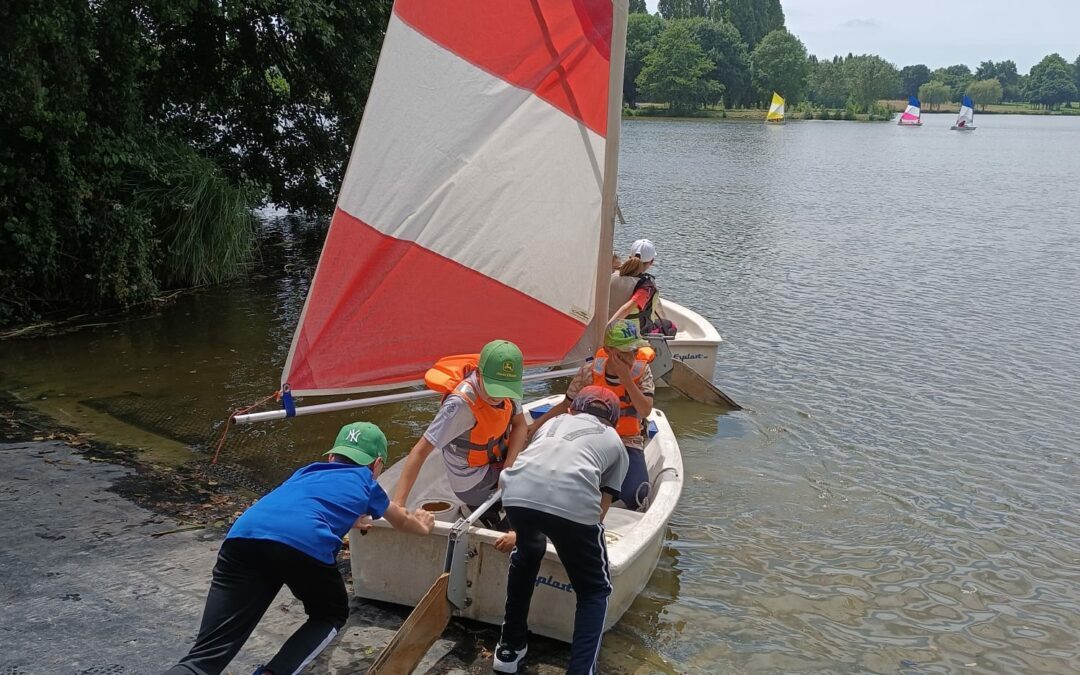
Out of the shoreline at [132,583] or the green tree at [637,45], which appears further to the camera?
the green tree at [637,45]

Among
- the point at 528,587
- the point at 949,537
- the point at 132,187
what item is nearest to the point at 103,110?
the point at 132,187

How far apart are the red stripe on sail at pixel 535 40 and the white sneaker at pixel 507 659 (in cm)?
357

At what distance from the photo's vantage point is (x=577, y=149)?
6281 millimetres

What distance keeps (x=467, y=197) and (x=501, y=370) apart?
1.60 m

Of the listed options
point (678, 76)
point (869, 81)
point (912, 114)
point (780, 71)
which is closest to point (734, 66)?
point (780, 71)

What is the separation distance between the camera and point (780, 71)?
338 feet

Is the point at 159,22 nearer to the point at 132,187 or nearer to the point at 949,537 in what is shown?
the point at 132,187

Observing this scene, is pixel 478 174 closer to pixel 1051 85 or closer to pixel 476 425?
pixel 476 425

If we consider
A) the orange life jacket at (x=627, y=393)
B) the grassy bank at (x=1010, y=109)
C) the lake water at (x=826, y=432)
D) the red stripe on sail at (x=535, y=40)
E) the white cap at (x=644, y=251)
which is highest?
the grassy bank at (x=1010, y=109)

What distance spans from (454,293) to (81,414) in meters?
4.28

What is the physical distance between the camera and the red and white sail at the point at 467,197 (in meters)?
5.53

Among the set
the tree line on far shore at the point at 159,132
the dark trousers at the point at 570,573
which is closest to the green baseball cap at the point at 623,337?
the dark trousers at the point at 570,573

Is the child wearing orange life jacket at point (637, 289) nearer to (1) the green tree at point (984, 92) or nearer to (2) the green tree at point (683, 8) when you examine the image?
(2) the green tree at point (683, 8)

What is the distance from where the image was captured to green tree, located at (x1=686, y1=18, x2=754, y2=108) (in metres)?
101
